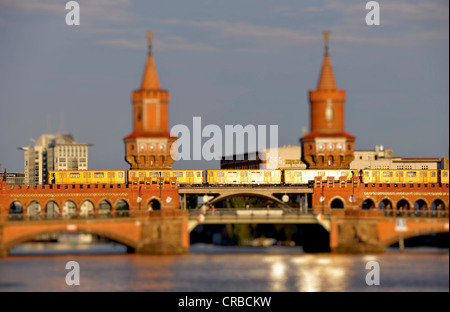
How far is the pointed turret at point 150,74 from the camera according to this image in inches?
7564

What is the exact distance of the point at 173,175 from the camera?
627 ft

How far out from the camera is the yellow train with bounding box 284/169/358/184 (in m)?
191

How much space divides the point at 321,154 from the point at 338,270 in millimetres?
64040

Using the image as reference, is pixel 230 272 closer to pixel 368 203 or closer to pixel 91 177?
pixel 368 203

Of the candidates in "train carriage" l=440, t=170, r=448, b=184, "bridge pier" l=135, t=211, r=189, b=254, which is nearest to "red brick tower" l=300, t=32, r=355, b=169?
"train carriage" l=440, t=170, r=448, b=184

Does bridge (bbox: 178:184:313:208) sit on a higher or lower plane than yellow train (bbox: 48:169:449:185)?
lower

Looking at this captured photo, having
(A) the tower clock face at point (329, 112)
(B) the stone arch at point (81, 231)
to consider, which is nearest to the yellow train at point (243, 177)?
(A) the tower clock face at point (329, 112)

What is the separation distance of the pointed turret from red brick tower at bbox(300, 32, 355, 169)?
24.6 m

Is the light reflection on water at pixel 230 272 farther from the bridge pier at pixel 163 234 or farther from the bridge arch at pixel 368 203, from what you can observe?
the bridge arch at pixel 368 203

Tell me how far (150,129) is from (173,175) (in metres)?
8.14

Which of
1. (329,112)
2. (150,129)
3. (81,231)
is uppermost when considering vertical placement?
(329,112)

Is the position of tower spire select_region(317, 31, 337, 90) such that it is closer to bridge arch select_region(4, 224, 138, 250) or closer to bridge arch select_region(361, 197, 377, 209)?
bridge arch select_region(361, 197, 377, 209)

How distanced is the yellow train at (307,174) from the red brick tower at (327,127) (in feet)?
7.33

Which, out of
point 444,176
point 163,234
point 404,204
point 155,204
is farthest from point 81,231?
point 444,176
